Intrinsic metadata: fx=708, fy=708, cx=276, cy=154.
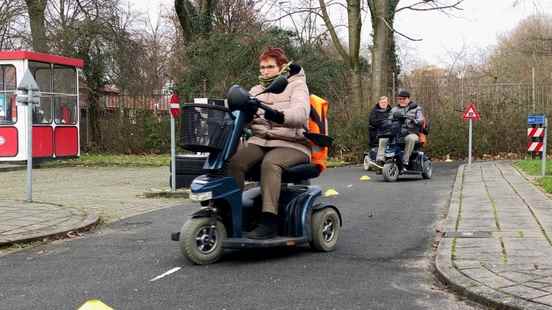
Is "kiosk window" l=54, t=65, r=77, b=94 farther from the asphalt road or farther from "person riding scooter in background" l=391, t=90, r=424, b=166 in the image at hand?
the asphalt road

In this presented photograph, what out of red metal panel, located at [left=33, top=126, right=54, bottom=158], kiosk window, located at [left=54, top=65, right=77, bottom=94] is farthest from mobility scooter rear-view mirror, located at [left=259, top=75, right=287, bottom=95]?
kiosk window, located at [left=54, top=65, right=77, bottom=94]

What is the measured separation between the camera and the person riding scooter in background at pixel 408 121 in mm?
14766

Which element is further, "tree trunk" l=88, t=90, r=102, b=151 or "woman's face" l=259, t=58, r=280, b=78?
"tree trunk" l=88, t=90, r=102, b=151

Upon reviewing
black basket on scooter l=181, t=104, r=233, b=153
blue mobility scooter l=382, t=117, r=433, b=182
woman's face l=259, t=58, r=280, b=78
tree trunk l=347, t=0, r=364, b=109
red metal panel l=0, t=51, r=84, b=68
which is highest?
tree trunk l=347, t=0, r=364, b=109

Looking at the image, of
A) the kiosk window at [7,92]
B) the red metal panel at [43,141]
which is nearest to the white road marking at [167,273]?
the red metal panel at [43,141]

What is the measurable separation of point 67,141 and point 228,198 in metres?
16.8

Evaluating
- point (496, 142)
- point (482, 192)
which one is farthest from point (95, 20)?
point (482, 192)

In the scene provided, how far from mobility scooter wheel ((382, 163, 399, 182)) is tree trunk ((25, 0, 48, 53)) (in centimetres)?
1910

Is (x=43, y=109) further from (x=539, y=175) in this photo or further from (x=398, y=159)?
(x=539, y=175)

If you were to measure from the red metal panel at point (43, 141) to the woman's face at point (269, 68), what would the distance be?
15168 millimetres

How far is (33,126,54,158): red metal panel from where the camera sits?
20.1 m

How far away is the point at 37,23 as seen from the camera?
2892cm

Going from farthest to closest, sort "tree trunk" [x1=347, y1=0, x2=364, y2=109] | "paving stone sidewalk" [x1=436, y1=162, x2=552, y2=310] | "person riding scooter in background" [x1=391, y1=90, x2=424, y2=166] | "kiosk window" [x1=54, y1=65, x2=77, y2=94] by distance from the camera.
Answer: "tree trunk" [x1=347, y1=0, x2=364, y2=109], "kiosk window" [x1=54, y1=65, x2=77, y2=94], "person riding scooter in background" [x1=391, y1=90, x2=424, y2=166], "paving stone sidewalk" [x1=436, y1=162, x2=552, y2=310]

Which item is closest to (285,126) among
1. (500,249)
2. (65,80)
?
(500,249)
